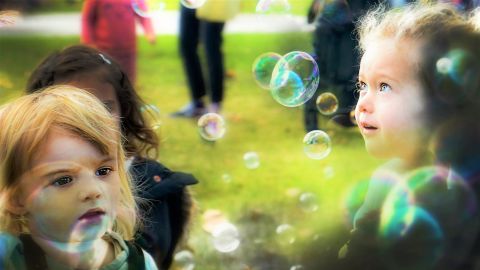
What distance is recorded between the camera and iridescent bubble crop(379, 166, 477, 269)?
8.31 feet

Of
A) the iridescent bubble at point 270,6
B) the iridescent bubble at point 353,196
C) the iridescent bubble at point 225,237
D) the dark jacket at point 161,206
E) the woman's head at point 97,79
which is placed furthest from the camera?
the iridescent bubble at point 353,196

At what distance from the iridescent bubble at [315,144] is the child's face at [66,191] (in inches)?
31.7

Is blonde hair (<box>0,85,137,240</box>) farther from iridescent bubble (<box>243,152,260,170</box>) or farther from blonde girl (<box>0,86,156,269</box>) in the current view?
iridescent bubble (<box>243,152,260,170</box>)

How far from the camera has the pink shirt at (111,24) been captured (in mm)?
2229

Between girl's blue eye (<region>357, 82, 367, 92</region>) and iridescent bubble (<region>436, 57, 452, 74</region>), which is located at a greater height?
iridescent bubble (<region>436, 57, 452, 74</region>)

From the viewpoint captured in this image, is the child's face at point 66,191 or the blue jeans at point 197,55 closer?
the child's face at point 66,191

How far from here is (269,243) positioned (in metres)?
2.53

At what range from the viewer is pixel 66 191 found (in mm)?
1902

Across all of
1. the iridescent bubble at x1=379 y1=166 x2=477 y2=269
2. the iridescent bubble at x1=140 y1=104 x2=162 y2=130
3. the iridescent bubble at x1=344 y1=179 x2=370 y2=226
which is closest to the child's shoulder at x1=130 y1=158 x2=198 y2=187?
the iridescent bubble at x1=140 y1=104 x2=162 y2=130

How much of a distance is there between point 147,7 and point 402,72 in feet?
2.86

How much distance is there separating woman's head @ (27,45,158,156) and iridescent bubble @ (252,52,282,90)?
1.39 feet

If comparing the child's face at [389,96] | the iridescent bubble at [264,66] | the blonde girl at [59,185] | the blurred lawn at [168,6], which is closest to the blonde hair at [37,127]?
the blonde girl at [59,185]

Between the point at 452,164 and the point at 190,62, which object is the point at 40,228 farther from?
the point at 452,164

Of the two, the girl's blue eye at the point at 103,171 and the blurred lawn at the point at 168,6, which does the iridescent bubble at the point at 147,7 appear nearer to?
the blurred lawn at the point at 168,6
